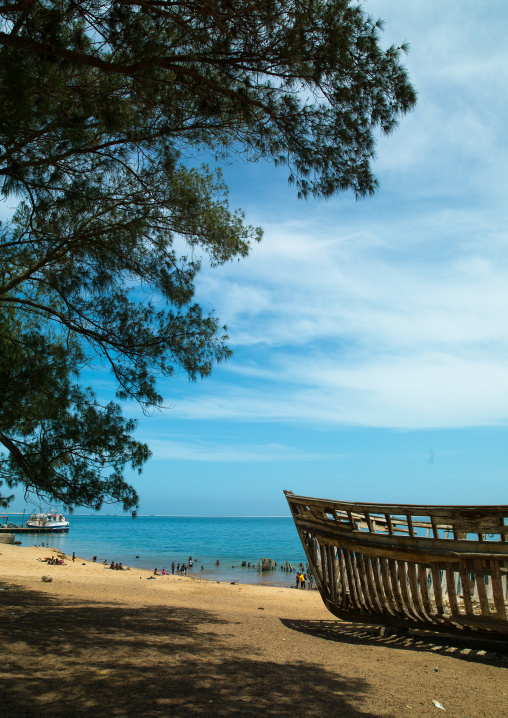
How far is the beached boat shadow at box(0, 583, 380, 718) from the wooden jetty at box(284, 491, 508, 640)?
5.37 ft

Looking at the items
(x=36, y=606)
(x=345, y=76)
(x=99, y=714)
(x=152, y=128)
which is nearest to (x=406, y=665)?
(x=99, y=714)

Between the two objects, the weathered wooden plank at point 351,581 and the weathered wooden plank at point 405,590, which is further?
the weathered wooden plank at point 351,581

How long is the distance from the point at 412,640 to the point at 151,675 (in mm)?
3471

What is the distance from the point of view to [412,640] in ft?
19.5

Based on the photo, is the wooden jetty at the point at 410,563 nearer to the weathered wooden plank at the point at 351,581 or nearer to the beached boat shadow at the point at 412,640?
the weathered wooden plank at the point at 351,581

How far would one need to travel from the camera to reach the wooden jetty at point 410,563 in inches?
203

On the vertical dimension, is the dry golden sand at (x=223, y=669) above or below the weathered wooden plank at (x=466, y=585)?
below

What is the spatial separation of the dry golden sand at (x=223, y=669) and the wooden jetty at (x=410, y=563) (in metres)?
0.30

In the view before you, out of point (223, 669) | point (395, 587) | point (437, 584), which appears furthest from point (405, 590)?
point (223, 669)

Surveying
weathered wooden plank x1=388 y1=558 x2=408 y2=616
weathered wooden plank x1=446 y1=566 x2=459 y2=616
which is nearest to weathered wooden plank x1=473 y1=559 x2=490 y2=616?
weathered wooden plank x1=446 y1=566 x2=459 y2=616

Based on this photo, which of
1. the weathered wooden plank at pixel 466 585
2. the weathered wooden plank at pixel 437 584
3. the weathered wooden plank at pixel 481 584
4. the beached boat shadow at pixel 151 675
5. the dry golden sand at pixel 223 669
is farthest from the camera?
the weathered wooden plank at pixel 437 584

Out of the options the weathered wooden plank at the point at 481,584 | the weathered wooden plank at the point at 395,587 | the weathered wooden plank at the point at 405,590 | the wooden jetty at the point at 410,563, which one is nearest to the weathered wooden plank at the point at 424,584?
the wooden jetty at the point at 410,563

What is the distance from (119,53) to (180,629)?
6.21 metres

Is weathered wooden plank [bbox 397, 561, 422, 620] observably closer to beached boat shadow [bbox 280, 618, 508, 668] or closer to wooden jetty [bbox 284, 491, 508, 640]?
wooden jetty [bbox 284, 491, 508, 640]
